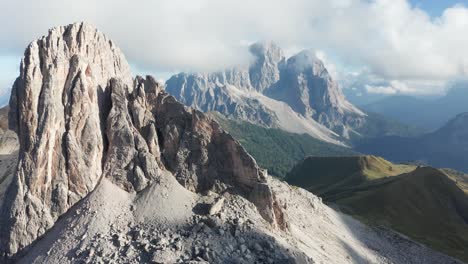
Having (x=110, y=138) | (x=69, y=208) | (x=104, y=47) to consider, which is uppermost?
(x=104, y=47)

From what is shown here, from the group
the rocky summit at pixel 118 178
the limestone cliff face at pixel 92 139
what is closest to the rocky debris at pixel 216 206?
the rocky summit at pixel 118 178

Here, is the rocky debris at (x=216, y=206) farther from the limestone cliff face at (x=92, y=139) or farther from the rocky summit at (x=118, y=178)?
the limestone cliff face at (x=92, y=139)

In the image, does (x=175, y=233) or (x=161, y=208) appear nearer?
(x=175, y=233)

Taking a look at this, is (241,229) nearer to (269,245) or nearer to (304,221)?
(269,245)

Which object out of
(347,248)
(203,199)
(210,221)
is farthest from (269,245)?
(347,248)

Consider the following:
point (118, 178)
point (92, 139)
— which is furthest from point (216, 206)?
point (92, 139)

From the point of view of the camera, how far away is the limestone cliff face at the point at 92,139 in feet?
185

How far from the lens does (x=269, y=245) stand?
181ft

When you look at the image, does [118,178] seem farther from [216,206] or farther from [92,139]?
[216,206]

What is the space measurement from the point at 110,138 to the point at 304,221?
4559 cm

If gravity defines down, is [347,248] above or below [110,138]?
below

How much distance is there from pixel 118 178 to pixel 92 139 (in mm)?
6892

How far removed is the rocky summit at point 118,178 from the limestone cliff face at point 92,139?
0.50 feet

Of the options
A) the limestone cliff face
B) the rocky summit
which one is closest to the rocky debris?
the rocky summit
